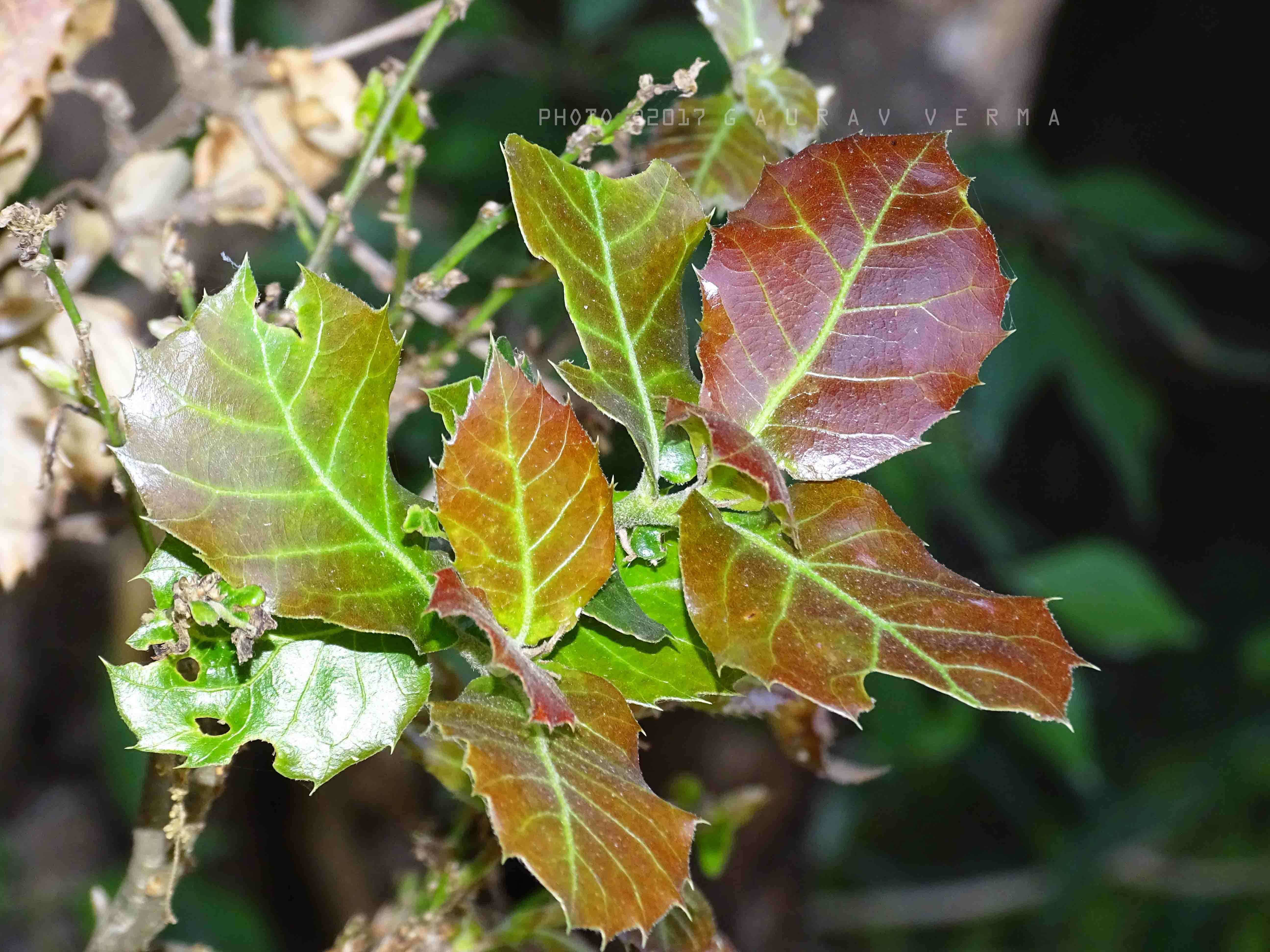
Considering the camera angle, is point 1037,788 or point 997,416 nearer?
point 997,416

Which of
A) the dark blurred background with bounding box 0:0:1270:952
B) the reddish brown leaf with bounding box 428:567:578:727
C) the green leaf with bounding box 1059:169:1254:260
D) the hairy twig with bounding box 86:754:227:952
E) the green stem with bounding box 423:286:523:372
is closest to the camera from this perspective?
the reddish brown leaf with bounding box 428:567:578:727

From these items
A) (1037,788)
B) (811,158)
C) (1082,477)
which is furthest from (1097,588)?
(811,158)

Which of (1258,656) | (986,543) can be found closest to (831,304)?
(986,543)

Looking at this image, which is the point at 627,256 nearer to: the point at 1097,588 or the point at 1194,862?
the point at 1097,588

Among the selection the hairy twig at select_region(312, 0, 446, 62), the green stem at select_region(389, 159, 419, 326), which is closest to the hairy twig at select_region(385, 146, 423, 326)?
the green stem at select_region(389, 159, 419, 326)

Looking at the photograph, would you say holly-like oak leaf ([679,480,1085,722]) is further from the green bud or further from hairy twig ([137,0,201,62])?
hairy twig ([137,0,201,62])

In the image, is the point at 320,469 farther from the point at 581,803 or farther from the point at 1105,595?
the point at 1105,595

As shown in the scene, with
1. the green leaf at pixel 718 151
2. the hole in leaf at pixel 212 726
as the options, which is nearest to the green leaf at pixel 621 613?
the hole in leaf at pixel 212 726
